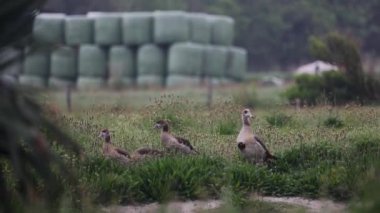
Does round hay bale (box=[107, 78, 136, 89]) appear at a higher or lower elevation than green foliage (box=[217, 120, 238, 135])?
higher

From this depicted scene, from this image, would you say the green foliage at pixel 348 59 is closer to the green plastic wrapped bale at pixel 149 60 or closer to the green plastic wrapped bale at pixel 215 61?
the green plastic wrapped bale at pixel 149 60

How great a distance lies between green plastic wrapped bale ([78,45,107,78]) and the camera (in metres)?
38.9

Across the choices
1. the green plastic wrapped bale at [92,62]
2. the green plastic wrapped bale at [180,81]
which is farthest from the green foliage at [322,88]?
the green plastic wrapped bale at [92,62]

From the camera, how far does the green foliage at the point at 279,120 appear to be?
1503 cm

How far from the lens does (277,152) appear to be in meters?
12.0

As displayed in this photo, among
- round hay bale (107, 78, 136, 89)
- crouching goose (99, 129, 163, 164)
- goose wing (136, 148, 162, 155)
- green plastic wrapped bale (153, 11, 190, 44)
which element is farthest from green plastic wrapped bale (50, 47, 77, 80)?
goose wing (136, 148, 162, 155)

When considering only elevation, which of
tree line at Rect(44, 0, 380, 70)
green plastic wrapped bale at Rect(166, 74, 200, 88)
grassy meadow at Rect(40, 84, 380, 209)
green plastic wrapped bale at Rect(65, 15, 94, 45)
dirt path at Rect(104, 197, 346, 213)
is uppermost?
tree line at Rect(44, 0, 380, 70)

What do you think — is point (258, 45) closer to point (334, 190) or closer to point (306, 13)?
point (306, 13)

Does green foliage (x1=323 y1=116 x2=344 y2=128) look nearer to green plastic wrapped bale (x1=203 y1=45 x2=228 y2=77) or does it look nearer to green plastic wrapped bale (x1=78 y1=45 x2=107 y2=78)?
green plastic wrapped bale (x1=78 y1=45 x2=107 y2=78)

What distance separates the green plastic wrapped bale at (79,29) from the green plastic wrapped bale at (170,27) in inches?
104

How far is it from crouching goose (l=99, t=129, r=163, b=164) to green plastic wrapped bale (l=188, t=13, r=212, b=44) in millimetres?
28946

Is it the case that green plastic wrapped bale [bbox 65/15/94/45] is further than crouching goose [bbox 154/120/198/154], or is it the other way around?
green plastic wrapped bale [bbox 65/15/94/45]

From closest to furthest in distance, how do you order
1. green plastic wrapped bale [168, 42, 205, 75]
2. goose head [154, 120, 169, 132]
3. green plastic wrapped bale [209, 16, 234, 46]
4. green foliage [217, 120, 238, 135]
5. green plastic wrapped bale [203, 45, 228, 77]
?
1. goose head [154, 120, 169, 132]
2. green foliage [217, 120, 238, 135]
3. green plastic wrapped bale [168, 42, 205, 75]
4. green plastic wrapped bale [203, 45, 228, 77]
5. green plastic wrapped bale [209, 16, 234, 46]

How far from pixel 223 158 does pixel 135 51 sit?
28869mm
